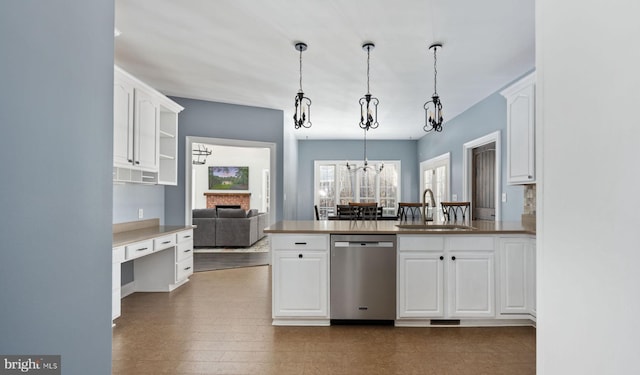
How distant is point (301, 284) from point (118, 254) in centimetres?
169

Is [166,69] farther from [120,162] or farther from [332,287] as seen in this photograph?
[332,287]

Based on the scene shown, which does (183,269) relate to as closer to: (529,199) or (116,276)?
(116,276)

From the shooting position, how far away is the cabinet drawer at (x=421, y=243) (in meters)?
2.95

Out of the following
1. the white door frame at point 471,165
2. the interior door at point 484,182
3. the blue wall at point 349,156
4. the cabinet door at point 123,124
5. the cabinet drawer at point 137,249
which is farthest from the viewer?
the blue wall at point 349,156

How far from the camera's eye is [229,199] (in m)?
11.0

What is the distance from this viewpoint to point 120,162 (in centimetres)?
331

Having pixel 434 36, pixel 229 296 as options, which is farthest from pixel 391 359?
pixel 434 36

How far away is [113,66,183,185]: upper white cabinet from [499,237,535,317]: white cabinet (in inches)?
150

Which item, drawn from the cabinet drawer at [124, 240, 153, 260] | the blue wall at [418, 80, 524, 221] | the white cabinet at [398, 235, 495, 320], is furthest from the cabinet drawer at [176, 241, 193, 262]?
the blue wall at [418, 80, 524, 221]

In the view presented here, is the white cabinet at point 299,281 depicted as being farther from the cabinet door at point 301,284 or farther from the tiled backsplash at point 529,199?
the tiled backsplash at point 529,199

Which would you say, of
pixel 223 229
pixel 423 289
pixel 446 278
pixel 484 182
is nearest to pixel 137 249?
pixel 423 289

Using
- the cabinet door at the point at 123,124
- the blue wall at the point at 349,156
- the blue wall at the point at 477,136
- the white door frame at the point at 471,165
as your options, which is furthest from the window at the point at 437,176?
the cabinet door at the point at 123,124

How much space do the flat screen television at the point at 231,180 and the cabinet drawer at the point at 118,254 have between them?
8116 mm

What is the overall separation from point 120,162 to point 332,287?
2456 millimetres
